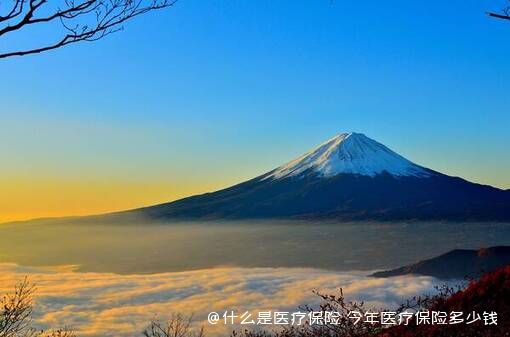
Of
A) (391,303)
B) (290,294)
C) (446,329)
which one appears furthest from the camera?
(290,294)

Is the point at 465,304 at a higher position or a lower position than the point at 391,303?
higher

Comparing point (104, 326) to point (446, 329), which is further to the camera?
point (104, 326)

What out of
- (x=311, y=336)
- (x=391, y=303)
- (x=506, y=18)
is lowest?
(x=391, y=303)

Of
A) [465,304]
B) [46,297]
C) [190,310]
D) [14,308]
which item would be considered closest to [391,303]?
[190,310]

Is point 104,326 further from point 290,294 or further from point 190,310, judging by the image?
point 290,294

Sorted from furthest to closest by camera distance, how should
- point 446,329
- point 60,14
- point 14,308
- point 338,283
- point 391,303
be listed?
1. point 338,283
2. point 391,303
3. point 14,308
4. point 446,329
5. point 60,14

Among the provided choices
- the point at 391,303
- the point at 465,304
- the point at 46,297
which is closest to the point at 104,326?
the point at 46,297

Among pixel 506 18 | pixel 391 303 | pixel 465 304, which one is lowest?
pixel 391 303

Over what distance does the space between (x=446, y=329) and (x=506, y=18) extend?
4.16 metres

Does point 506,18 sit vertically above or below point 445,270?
above

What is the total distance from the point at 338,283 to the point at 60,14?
7714 inches

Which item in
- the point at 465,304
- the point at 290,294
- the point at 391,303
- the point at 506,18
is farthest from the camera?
the point at 290,294

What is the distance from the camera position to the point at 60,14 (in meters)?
7.26

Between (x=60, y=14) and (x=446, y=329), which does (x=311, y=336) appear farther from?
(x=60, y=14)
